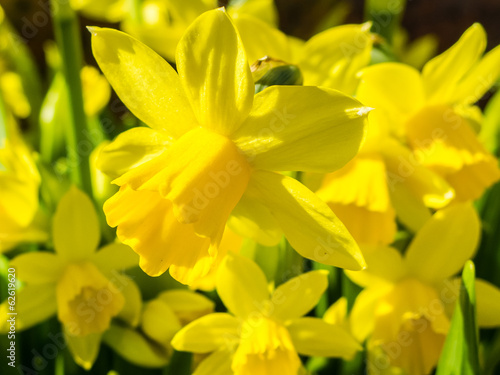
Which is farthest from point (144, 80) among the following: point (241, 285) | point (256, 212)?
point (241, 285)

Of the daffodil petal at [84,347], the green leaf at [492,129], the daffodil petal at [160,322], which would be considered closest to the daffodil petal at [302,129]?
the daffodil petal at [160,322]

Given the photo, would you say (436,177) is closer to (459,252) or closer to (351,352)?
(459,252)

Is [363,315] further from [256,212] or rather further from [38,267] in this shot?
[38,267]

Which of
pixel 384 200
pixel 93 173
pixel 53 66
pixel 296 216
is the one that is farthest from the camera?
pixel 53 66

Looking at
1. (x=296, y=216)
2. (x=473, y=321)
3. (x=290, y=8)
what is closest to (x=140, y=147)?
(x=296, y=216)

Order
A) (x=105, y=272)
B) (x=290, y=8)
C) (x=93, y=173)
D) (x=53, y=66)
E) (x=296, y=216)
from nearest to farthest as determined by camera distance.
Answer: (x=296, y=216)
(x=105, y=272)
(x=93, y=173)
(x=53, y=66)
(x=290, y=8)

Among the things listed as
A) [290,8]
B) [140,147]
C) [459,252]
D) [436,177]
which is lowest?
[290,8]
